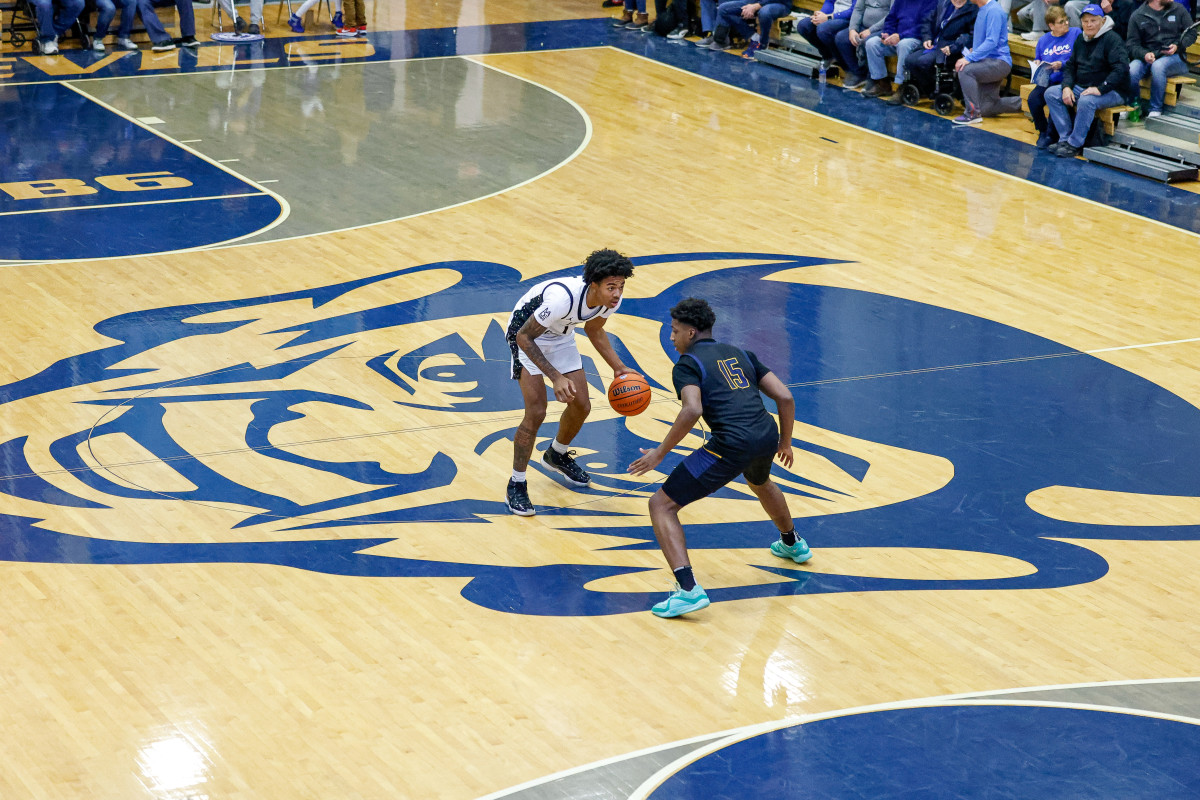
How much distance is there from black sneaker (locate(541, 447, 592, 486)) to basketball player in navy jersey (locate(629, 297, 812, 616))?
66.9 inches

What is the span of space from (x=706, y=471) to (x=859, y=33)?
14198mm

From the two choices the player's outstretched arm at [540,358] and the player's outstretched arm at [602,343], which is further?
the player's outstretched arm at [602,343]

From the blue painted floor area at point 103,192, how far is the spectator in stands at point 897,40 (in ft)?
29.6

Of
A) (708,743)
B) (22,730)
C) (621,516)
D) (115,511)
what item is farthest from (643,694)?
(115,511)

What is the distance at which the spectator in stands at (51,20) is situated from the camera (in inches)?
866

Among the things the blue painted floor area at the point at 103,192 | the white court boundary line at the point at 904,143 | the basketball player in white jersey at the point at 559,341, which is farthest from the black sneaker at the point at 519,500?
the white court boundary line at the point at 904,143

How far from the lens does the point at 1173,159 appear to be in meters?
17.4

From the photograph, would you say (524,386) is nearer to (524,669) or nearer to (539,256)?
(524,669)

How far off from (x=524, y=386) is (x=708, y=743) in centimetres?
289

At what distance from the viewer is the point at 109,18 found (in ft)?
73.9

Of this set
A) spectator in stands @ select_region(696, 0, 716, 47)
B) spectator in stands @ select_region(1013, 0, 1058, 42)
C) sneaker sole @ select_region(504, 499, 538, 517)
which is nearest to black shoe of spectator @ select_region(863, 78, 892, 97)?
spectator in stands @ select_region(1013, 0, 1058, 42)

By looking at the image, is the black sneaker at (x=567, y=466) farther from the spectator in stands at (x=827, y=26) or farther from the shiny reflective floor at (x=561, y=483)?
the spectator in stands at (x=827, y=26)

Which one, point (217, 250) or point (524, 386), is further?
point (217, 250)

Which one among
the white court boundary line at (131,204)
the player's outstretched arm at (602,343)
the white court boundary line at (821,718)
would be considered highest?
the player's outstretched arm at (602,343)
